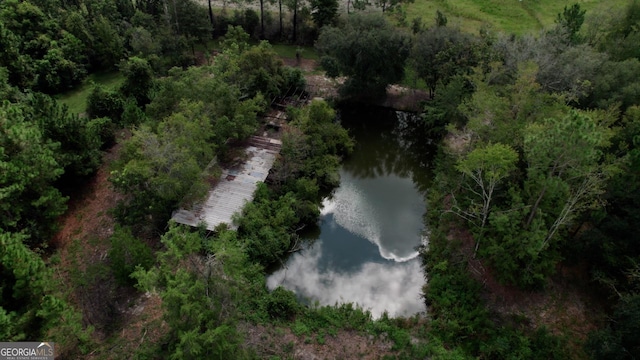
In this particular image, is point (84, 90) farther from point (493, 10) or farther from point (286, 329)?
point (493, 10)

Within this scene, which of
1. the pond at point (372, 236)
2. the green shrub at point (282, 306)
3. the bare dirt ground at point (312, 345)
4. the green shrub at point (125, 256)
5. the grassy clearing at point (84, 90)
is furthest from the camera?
the grassy clearing at point (84, 90)

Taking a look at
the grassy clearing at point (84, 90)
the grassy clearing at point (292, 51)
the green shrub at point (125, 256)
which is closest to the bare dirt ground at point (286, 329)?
the green shrub at point (125, 256)

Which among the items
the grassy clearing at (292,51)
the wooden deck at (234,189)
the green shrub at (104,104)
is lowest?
the wooden deck at (234,189)

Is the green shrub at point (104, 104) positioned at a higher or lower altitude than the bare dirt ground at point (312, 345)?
higher

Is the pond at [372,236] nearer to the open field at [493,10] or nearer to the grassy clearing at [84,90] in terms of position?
the open field at [493,10]

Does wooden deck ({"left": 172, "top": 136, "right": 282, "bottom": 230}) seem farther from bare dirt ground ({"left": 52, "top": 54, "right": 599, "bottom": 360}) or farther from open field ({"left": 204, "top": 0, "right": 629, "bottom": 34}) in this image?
open field ({"left": 204, "top": 0, "right": 629, "bottom": 34})

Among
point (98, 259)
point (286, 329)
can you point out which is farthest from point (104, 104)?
point (286, 329)
